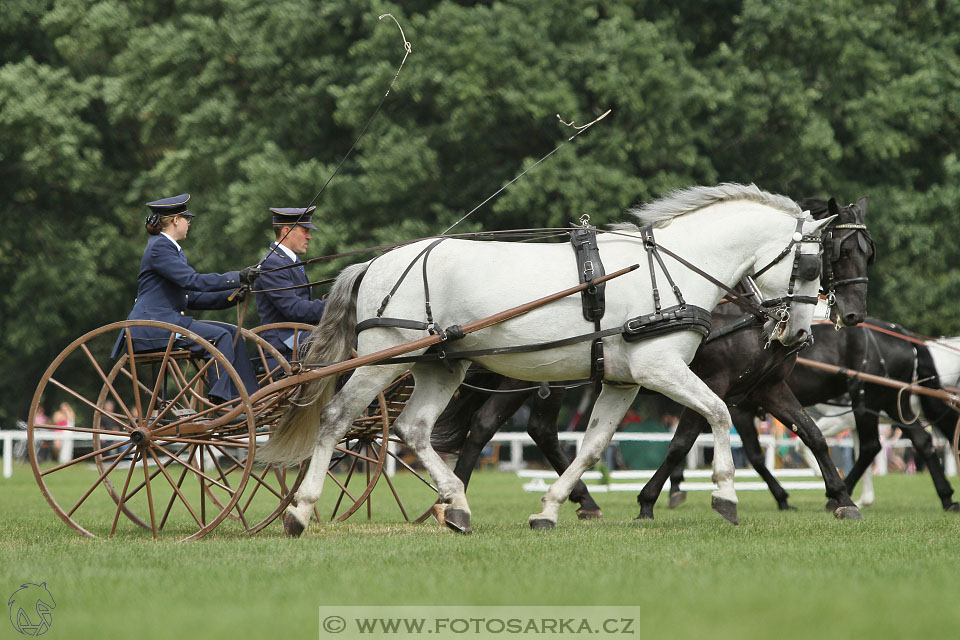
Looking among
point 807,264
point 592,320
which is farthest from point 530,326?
point 807,264

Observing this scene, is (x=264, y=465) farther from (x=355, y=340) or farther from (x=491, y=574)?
(x=491, y=574)

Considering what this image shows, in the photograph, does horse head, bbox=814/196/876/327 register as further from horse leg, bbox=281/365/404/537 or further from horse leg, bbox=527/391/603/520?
horse leg, bbox=281/365/404/537

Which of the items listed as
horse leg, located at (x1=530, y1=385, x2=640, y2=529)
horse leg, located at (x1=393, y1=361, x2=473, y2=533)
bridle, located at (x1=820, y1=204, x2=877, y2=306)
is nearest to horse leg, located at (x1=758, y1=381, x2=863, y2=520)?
bridle, located at (x1=820, y1=204, x2=877, y2=306)

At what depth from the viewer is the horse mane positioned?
8.14 m

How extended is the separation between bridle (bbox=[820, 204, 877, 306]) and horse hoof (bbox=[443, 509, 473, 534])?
3144 mm

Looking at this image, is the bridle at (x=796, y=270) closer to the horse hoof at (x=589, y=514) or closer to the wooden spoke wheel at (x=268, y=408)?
the horse hoof at (x=589, y=514)

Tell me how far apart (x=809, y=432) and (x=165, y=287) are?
17.3ft

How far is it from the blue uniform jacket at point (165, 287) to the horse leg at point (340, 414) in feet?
3.20

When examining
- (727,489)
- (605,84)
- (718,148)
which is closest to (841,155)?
(718,148)

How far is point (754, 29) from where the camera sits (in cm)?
2038

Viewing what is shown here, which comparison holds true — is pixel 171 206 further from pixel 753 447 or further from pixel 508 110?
pixel 508 110

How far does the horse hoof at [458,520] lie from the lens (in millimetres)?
7543

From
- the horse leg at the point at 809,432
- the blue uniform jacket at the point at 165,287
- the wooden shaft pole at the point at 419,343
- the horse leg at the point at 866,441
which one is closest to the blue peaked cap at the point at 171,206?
the blue uniform jacket at the point at 165,287

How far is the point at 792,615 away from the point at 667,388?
3.17 meters
